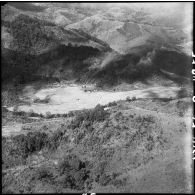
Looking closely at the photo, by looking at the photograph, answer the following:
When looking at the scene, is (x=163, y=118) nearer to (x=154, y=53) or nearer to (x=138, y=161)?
(x=138, y=161)

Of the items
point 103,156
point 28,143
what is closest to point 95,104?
point 28,143

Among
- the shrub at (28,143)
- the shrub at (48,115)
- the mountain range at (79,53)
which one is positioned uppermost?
the shrub at (28,143)

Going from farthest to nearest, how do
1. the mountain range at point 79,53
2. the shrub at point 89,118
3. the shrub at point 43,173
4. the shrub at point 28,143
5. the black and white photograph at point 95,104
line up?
1. the mountain range at point 79,53
2. the shrub at point 89,118
3. the shrub at point 28,143
4. the shrub at point 43,173
5. the black and white photograph at point 95,104

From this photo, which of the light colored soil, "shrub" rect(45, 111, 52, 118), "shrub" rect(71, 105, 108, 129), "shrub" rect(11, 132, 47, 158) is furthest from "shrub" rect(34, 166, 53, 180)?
the light colored soil

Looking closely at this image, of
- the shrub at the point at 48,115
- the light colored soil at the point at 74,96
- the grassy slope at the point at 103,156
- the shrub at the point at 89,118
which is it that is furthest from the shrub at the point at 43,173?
the light colored soil at the point at 74,96

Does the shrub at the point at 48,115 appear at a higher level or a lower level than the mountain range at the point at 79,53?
higher

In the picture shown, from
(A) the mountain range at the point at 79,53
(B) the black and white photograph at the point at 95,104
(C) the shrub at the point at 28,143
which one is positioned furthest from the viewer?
(A) the mountain range at the point at 79,53

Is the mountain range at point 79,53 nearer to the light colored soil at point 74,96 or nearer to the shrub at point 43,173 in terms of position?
the light colored soil at point 74,96
